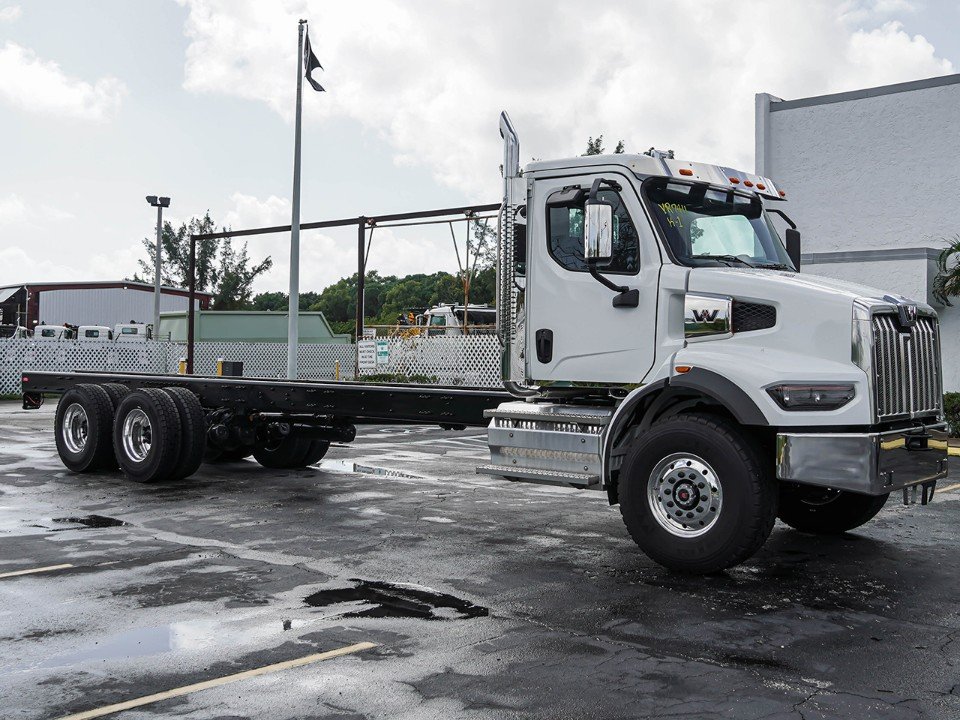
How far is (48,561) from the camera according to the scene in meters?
7.68

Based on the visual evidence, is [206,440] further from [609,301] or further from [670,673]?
[670,673]

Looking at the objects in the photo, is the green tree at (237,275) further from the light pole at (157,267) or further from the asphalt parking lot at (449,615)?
the asphalt parking lot at (449,615)

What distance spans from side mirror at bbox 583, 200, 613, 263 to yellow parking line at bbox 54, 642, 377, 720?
3300 millimetres

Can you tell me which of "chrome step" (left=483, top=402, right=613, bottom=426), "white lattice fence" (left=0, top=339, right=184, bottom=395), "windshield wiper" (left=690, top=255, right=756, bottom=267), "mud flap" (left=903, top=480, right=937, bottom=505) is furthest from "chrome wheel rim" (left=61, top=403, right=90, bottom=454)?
"white lattice fence" (left=0, top=339, right=184, bottom=395)

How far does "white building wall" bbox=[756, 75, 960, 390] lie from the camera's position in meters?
20.2

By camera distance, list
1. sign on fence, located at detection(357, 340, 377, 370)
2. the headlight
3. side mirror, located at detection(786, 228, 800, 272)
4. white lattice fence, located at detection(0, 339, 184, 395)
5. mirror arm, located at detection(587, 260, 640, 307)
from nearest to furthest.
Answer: the headlight
mirror arm, located at detection(587, 260, 640, 307)
side mirror, located at detection(786, 228, 800, 272)
sign on fence, located at detection(357, 340, 377, 370)
white lattice fence, located at detection(0, 339, 184, 395)

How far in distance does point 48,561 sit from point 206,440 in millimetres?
4721

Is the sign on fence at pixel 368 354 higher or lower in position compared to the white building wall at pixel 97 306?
lower

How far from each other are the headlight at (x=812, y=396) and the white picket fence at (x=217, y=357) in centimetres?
2124

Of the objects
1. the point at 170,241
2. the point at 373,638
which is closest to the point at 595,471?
the point at 373,638

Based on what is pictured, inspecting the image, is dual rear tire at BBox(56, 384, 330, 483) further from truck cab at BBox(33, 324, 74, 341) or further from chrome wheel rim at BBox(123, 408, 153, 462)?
truck cab at BBox(33, 324, 74, 341)

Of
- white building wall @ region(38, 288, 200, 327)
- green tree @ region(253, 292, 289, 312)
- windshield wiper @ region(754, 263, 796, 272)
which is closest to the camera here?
windshield wiper @ region(754, 263, 796, 272)

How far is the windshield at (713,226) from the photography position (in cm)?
787

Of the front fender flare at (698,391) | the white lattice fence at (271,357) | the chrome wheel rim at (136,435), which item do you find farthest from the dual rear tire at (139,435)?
the white lattice fence at (271,357)
